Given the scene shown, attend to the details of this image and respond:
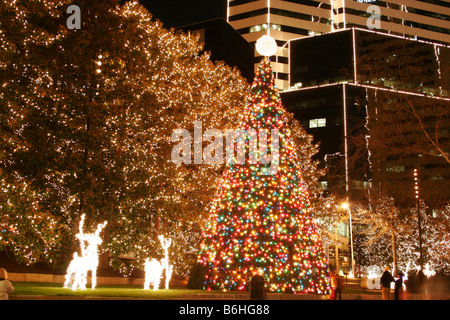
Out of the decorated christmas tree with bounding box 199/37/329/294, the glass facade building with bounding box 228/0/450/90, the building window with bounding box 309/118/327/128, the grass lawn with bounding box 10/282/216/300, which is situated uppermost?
the glass facade building with bounding box 228/0/450/90

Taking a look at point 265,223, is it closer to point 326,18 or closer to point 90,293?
point 90,293

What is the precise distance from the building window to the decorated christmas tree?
65.7m

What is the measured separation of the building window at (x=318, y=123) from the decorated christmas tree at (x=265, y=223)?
65.7 m

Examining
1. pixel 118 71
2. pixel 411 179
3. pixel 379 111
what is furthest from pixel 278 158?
pixel 411 179

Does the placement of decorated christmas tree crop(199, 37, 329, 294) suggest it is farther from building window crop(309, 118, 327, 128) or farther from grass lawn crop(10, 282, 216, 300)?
building window crop(309, 118, 327, 128)

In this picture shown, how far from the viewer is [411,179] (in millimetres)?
22359

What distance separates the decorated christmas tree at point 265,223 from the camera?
16234mm

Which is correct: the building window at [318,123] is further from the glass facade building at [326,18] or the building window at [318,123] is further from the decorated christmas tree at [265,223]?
the decorated christmas tree at [265,223]

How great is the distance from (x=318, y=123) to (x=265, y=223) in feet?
225

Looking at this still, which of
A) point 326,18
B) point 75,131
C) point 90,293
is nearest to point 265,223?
point 90,293

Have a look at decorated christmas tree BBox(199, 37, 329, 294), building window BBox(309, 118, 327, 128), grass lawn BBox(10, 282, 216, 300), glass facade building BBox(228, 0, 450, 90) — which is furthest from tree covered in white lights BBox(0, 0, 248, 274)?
glass facade building BBox(228, 0, 450, 90)

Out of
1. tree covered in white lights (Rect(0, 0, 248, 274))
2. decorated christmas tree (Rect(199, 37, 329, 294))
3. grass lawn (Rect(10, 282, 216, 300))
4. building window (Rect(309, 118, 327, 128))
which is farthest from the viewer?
building window (Rect(309, 118, 327, 128))

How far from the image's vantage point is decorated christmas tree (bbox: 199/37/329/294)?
53.3 feet

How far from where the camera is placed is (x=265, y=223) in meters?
16.6
